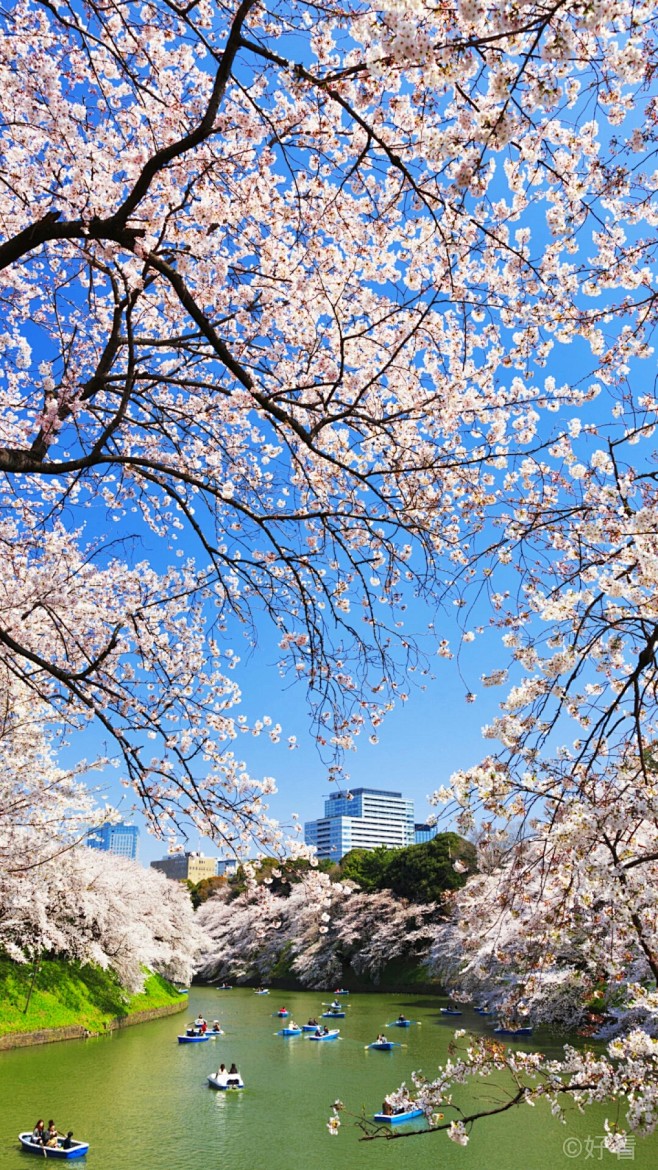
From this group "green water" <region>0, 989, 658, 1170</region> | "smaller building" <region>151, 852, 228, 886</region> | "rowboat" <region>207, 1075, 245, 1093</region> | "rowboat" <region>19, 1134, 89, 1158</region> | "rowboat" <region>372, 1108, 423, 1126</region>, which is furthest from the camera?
"smaller building" <region>151, 852, 228, 886</region>

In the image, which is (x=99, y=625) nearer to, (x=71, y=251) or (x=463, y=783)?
(x=71, y=251)

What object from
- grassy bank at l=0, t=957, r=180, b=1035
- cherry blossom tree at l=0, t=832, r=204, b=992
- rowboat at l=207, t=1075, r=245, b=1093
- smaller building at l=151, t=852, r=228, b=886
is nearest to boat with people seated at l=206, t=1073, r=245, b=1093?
rowboat at l=207, t=1075, r=245, b=1093

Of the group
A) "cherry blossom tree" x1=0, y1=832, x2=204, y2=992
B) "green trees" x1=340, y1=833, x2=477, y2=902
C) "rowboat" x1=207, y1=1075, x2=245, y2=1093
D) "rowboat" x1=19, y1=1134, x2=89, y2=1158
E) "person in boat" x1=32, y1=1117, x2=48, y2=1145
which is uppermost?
"green trees" x1=340, y1=833, x2=477, y2=902

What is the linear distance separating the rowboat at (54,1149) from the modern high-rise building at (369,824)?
361ft

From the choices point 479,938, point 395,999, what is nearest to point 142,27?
A: point 479,938

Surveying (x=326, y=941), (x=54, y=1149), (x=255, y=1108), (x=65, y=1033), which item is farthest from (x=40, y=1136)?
(x=326, y=941)

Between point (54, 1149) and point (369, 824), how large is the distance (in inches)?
4612

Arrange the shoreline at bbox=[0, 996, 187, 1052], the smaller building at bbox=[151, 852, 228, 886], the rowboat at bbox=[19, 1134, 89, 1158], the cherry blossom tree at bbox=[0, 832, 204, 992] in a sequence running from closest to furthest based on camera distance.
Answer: the rowboat at bbox=[19, 1134, 89, 1158] < the shoreline at bbox=[0, 996, 187, 1052] < the cherry blossom tree at bbox=[0, 832, 204, 992] < the smaller building at bbox=[151, 852, 228, 886]

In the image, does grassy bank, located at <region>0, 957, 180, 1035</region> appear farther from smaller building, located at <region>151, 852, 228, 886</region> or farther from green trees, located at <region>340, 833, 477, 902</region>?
smaller building, located at <region>151, 852, 228, 886</region>

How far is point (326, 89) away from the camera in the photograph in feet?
9.75

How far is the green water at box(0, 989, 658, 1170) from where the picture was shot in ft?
32.0

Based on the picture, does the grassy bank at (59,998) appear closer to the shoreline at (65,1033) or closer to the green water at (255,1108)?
the shoreline at (65,1033)

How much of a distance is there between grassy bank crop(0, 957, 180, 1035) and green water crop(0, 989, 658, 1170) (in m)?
0.81

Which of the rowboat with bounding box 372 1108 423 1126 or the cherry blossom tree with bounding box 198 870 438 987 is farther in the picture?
the cherry blossom tree with bounding box 198 870 438 987
